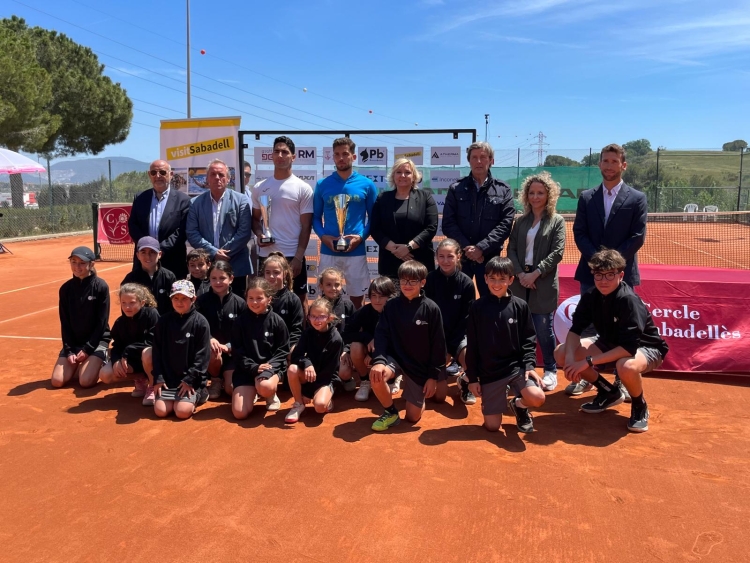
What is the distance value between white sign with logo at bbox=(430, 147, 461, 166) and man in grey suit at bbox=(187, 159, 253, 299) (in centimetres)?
283

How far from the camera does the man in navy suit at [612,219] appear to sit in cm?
497

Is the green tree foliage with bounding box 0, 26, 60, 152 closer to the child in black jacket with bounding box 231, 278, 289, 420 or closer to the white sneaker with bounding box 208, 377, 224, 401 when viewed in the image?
the white sneaker with bounding box 208, 377, 224, 401

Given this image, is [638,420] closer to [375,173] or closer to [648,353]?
[648,353]

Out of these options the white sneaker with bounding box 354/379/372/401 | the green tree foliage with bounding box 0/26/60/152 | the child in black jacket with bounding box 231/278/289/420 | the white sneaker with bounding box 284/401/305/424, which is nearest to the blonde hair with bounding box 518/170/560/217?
the white sneaker with bounding box 354/379/372/401

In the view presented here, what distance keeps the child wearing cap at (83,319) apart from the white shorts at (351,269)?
2200mm

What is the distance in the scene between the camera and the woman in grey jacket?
17.0ft

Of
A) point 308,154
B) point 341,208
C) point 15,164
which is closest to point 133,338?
point 341,208

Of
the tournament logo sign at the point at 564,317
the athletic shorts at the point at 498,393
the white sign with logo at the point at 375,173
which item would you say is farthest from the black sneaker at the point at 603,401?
the white sign with logo at the point at 375,173

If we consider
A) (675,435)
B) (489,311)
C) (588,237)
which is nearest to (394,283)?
(489,311)

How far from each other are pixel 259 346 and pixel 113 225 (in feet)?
36.9

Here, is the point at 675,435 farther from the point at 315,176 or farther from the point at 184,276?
the point at 315,176

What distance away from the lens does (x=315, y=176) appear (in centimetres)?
799

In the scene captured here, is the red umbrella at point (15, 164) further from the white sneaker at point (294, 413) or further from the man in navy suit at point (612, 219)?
the man in navy suit at point (612, 219)

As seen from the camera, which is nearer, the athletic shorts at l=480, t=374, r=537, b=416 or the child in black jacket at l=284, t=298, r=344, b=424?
the athletic shorts at l=480, t=374, r=537, b=416
